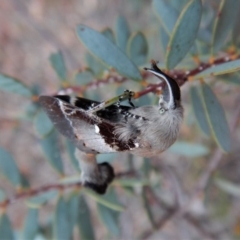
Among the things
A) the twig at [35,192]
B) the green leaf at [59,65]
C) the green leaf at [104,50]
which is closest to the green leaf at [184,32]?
the green leaf at [104,50]

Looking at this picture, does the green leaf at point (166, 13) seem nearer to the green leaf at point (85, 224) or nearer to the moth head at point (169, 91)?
the moth head at point (169, 91)

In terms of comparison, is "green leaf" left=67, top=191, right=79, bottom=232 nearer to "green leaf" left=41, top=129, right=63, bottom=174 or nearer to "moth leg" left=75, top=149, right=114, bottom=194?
"green leaf" left=41, top=129, right=63, bottom=174

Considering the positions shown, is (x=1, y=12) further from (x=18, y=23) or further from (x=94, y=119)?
(x=94, y=119)

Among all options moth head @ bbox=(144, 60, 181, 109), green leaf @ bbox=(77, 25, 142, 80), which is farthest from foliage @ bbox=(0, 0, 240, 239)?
moth head @ bbox=(144, 60, 181, 109)

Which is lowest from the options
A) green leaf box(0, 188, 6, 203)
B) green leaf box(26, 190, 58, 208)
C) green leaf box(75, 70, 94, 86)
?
green leaf box(26, 190, 58, 208)

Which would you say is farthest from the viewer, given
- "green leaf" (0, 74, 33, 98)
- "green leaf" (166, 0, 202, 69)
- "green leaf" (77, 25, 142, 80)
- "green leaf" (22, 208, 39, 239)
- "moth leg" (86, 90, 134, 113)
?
"green leaf" (22, 208, 39, 239)
